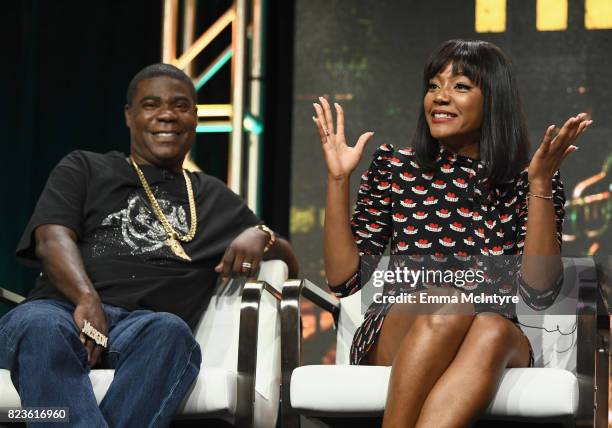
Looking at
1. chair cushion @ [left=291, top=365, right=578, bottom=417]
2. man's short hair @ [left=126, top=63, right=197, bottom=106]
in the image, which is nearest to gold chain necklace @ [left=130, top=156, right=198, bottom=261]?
man's short hair @ [left=126, top=63, right=197, bottom=106]

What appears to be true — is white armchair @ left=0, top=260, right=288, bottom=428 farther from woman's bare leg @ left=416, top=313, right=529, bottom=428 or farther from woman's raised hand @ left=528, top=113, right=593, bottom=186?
woman's raised hand @ left=528, top=113, right=593, bottom=186

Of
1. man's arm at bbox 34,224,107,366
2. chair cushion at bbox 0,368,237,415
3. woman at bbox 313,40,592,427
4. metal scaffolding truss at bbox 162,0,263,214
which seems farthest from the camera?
metal scaffolding truss at bbox 162,0,263,214

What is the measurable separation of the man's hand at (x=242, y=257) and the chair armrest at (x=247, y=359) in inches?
10.6

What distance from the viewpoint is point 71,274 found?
294cm

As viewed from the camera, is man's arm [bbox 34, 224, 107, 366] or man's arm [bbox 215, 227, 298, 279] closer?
man's arm [bbox 34, 224, 107, 366]

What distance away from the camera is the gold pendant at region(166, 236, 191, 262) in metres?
3.16

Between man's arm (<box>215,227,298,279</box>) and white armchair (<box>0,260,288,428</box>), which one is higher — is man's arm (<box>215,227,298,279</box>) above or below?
above

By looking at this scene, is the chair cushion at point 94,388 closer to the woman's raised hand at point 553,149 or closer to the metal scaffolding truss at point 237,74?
the woman's raised hand at point 553,149

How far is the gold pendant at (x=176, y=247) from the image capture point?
3164mm

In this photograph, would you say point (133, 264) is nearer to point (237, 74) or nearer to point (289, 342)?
point (289, 342)

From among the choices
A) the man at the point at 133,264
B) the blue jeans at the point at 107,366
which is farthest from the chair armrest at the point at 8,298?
the blue jeans at the point at 107,366

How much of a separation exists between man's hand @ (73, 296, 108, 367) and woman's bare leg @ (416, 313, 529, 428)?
90 cm

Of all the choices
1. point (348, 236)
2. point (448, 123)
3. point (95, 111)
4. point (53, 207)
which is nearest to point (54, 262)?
point (53, 207)

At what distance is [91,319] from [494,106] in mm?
1229
